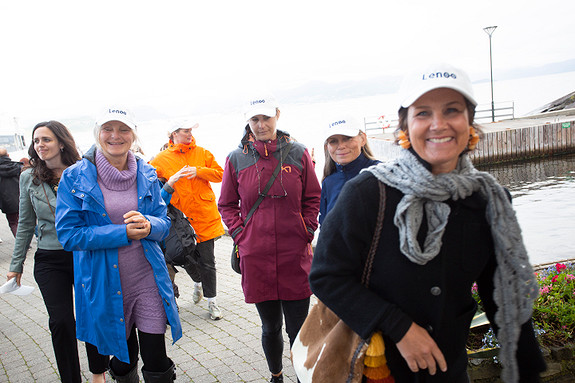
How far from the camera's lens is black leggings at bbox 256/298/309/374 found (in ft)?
12.1

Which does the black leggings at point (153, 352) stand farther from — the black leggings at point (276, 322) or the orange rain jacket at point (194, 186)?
the orange rain jacket at point (194, 186)

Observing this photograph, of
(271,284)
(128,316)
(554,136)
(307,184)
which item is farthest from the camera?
(554,136)

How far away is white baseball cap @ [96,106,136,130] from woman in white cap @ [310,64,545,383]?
1999mm

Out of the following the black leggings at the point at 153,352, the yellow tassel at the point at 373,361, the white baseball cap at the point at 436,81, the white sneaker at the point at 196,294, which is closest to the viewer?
the white baseball cap at the point at 436,81

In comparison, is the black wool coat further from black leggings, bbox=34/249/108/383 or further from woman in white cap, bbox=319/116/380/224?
black leggings, bbox=34/249/108/383

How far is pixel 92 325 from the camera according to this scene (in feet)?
10.7

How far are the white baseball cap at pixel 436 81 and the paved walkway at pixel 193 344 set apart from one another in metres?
2.94

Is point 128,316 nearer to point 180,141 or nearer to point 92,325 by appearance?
point 92,325

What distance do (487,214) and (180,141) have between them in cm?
433

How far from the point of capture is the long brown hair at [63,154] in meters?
3.98

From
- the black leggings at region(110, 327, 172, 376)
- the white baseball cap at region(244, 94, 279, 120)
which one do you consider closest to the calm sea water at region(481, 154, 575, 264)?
the white baseball cap at region(244, 94, 279, 120)

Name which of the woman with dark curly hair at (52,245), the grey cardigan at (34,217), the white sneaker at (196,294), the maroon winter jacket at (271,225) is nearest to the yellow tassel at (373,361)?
the maroon winter jacket at (271,225)

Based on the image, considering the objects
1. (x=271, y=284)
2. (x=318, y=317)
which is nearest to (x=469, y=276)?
(x=318, y=317)

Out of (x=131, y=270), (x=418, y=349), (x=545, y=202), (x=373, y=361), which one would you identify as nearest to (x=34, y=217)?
(x=131, y=270)
